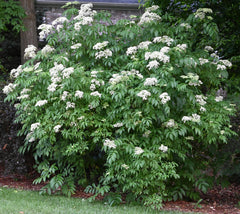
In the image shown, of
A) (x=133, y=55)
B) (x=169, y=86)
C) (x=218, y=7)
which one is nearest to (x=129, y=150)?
(x=169, y=86)

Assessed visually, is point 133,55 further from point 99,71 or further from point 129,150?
point 129,150

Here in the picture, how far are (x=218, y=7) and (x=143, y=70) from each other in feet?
7.20

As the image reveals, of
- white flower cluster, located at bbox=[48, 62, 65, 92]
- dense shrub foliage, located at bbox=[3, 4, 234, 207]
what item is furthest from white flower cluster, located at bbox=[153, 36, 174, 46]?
white flower cluster, located at bbox=[48, 62, 65, 92]

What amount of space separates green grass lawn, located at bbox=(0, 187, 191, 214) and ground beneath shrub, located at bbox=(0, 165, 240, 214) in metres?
0.56

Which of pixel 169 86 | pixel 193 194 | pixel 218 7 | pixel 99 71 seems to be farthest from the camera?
pixel 218 7

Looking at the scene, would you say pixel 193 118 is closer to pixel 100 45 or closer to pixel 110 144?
pixel 110 144

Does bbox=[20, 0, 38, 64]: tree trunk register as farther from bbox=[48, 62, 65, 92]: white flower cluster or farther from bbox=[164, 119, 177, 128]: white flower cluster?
bbox=[164, 119, 177, 128]: white flower cluster

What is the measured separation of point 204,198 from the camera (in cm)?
604

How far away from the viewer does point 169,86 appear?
4574 millimetres

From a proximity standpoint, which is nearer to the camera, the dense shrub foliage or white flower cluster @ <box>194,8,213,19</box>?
the dense shrub foliage

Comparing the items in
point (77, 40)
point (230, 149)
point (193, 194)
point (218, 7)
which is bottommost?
point (193, 194)

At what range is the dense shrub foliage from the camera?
182 inches

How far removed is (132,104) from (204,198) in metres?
2.48

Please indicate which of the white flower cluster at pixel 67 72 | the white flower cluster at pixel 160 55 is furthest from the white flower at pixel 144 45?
the white flower cluster at pixel 67 72
